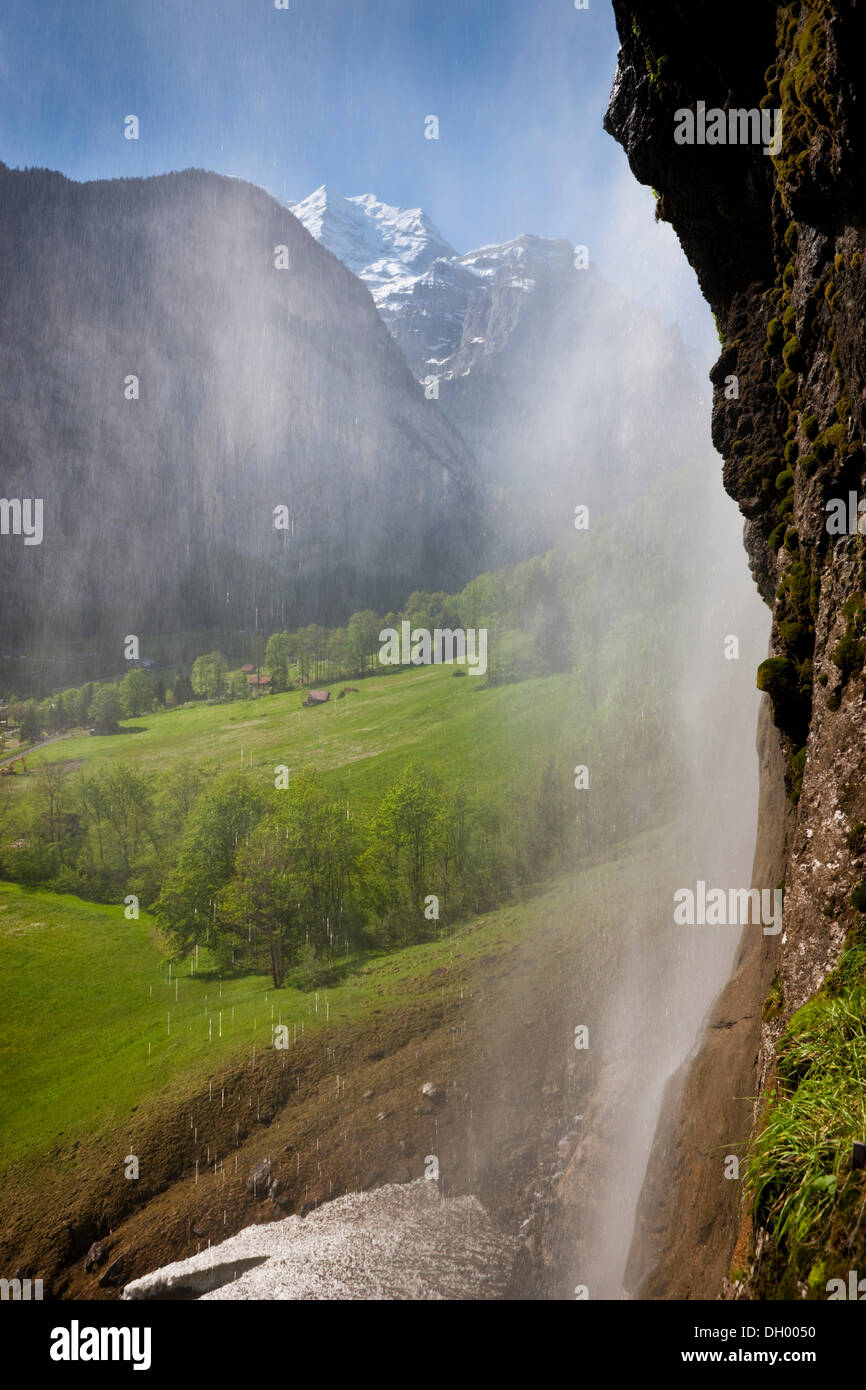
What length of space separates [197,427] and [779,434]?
170 meters

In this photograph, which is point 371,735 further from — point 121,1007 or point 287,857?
point 121,1007

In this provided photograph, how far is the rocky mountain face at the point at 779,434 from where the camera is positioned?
242 inches

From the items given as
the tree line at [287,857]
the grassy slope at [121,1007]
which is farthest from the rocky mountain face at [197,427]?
the grassy slope at [121,1007]

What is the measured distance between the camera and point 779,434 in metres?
9.19

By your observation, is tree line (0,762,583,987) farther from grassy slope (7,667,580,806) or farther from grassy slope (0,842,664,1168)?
grassy slope (7,667,580,806)

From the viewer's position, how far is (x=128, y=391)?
144 m

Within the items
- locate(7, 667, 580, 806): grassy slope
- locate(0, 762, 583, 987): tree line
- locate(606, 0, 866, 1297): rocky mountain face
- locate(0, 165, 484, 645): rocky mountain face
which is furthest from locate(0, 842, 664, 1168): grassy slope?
locate(0, 165, 484, 645): rocky mountain face

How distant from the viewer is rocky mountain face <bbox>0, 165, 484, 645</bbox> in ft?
444

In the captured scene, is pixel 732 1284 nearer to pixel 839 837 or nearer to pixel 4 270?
pixel 839 837

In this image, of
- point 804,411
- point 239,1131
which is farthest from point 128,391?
point 804,411

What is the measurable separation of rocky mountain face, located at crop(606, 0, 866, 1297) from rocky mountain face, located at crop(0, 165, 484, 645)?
134157mm

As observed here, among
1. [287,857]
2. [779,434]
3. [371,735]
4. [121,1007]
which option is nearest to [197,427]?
[371,735]

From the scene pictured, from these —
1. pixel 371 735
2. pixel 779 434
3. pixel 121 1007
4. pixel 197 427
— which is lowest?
pixel 121 1007
